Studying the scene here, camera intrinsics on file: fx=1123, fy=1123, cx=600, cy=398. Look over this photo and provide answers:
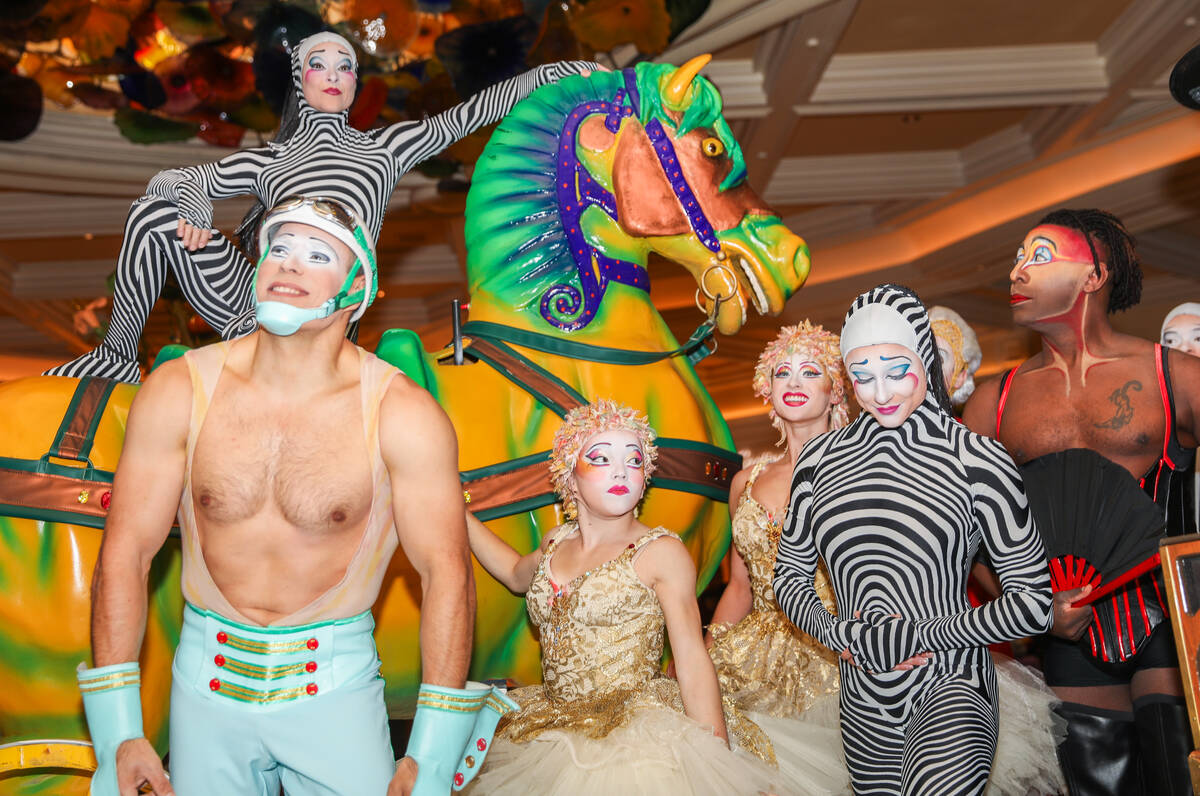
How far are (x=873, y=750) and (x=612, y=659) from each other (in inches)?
31.5

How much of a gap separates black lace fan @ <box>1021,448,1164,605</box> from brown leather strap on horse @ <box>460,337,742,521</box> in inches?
42.4

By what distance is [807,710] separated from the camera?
3814mm

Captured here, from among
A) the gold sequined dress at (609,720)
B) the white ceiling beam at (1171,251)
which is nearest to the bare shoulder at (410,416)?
the gold sequined dress at (609,720)

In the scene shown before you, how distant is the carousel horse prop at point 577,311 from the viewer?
147 inches

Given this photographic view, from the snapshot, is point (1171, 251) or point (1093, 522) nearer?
point (1093, 522)

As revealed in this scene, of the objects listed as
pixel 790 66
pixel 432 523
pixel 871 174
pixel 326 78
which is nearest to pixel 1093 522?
pixel 432 523

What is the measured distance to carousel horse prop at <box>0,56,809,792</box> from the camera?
3.75 m

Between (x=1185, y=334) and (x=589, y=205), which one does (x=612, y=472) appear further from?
(x=1185, y=334)

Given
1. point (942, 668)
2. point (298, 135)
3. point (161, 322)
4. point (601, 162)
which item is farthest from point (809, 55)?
point (161, 322)

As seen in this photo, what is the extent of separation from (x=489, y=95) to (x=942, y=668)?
255cm

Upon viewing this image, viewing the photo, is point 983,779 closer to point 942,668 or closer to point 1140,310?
point 942,668

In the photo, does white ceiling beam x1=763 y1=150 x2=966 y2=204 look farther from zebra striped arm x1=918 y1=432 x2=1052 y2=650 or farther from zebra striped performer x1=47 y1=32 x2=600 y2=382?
zebra striped arm x1=918 y1=432 x2=1052 y2=650

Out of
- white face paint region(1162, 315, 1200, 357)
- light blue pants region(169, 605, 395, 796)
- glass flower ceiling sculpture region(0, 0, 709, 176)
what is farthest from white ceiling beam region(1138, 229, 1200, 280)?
light blue pants region(169, 605, 395, 796)

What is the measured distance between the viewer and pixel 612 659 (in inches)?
133
